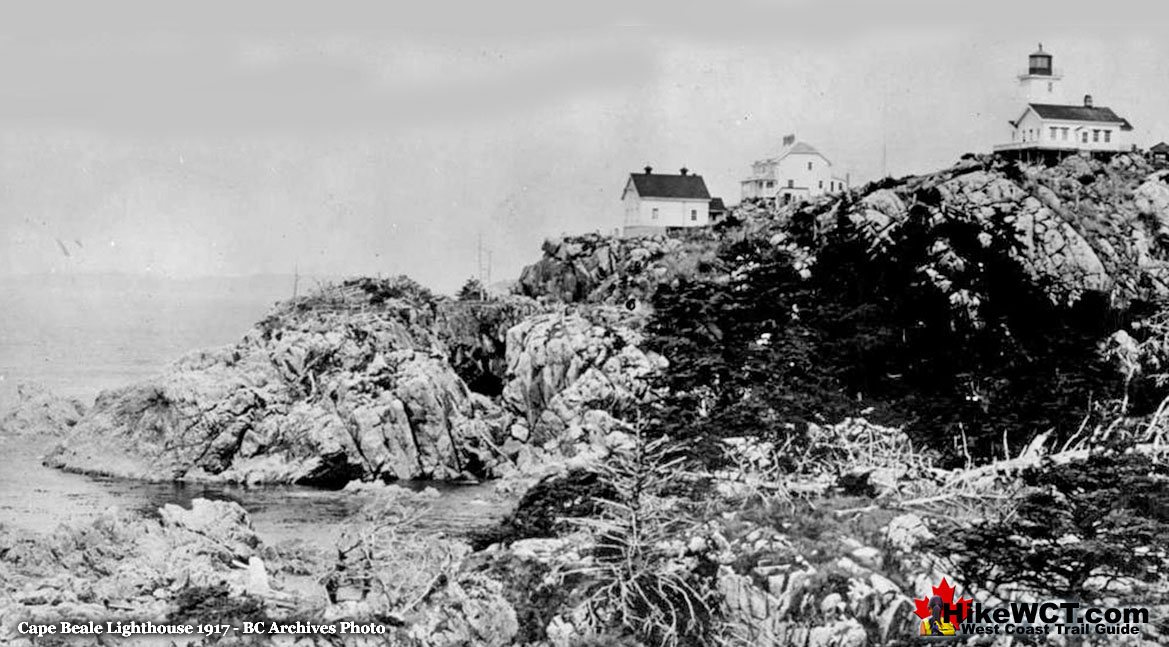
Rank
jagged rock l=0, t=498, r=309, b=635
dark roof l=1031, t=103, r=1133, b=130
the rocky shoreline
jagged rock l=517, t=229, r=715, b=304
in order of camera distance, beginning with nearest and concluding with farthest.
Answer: the rocky shoreline, jagged rock l=0, t=498, r=309, b=635, jagged rock l=517, t=229, r=715, b=304, dark roof l=1031, t=103, r=1133, b=130

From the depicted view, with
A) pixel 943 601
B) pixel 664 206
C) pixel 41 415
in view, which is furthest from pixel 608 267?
pixel 943 601

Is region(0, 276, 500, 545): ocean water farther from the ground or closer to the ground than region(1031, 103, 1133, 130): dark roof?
closer to the ground

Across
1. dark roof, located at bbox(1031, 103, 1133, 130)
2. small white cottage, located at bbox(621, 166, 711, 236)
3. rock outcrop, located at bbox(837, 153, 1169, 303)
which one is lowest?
rock outcrop, located at bbox(837, 153, 1169, 303)

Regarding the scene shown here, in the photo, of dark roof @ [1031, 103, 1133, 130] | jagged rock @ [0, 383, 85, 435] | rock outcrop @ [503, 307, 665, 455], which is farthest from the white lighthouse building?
jagged rock @ [0, 383, 85, 435]

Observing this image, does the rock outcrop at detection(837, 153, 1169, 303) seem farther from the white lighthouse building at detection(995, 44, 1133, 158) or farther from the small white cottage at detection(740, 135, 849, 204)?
the small white cottage at detection(740, 135, 849, 204)

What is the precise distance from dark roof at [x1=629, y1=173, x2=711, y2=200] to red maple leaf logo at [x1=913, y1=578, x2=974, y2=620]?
60641 mm

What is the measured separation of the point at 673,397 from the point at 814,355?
5.16m

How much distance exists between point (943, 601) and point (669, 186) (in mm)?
61677

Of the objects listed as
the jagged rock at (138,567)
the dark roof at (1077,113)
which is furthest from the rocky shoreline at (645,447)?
the dark roof at (1077,113)

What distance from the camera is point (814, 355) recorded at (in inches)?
1638

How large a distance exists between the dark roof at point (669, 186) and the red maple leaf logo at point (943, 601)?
2387 inches

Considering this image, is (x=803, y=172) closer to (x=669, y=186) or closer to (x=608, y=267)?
(x=669, y=186)

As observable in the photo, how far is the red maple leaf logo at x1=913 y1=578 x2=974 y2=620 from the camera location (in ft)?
66.8

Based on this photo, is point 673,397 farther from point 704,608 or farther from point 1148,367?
point 704,608
